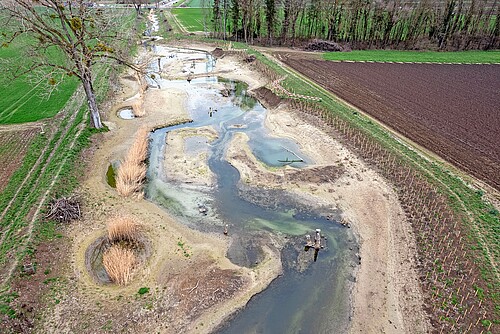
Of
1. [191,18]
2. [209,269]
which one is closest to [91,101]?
[209,269]

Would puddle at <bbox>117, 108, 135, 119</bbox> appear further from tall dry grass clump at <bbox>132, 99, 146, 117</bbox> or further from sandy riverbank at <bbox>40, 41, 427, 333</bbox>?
sandy riverbank at <bbox>40, 41, 427, 333</bbox>

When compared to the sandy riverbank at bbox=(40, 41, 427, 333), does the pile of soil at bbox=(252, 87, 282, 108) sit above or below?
above

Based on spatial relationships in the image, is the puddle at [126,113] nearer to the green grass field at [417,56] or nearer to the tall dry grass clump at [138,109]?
the tall dry grass clump at [138,109]

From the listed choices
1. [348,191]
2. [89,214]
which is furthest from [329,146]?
[89,214]

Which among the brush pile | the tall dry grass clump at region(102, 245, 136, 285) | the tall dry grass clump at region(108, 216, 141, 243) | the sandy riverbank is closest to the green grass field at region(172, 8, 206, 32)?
the sandy riverbank

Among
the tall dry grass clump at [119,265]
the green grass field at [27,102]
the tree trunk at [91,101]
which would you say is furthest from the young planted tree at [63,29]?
the tall dry grass clump at [119,265]

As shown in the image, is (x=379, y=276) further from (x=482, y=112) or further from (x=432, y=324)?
(x=482, y=112)
